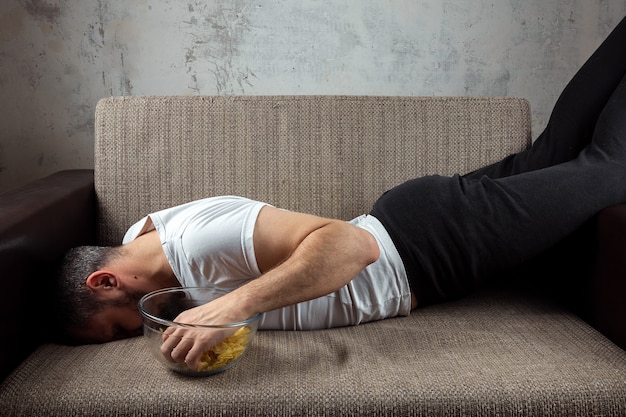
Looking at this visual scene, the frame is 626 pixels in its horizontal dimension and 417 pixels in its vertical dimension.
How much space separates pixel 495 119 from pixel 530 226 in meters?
0.43

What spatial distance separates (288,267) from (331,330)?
0.23 metres

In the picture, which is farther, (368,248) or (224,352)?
(368,248)

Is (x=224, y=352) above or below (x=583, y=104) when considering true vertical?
below

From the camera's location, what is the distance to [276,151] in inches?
73.0

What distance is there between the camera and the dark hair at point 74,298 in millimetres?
1405

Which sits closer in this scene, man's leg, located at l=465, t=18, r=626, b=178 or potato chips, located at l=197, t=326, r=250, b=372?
potato chips, located at l=197, t=326, r=250, b=372

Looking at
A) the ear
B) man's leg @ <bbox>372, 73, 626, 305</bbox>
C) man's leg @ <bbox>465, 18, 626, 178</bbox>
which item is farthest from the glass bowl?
man's leg @ <bbox>465, 18, 626, 178</bbox>

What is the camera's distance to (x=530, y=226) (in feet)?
5.11

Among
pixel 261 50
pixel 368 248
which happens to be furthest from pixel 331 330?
pixel 261 50

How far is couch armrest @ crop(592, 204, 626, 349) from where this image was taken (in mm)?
1393

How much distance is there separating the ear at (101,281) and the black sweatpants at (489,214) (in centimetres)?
60

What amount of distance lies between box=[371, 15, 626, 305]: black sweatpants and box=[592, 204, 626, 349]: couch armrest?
74 millimetres

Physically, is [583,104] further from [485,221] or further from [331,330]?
[331,330]

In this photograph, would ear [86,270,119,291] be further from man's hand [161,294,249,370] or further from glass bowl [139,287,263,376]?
man's hand [161,294,249,370]
